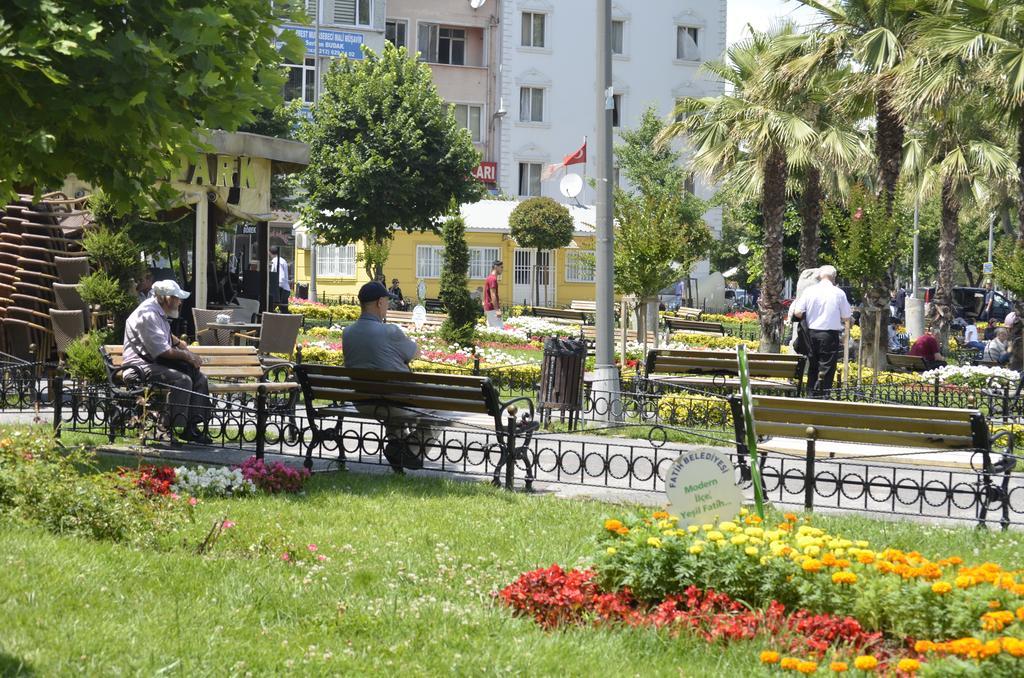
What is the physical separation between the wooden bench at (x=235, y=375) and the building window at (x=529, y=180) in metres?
41.8

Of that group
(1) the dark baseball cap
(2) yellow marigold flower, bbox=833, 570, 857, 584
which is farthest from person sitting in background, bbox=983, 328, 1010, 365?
(2) yellow marigold flower, bbox=833, 570, 857, 584

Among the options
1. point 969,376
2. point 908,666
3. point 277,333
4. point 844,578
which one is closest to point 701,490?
point 844,578

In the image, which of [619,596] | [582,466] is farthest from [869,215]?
[619,596]

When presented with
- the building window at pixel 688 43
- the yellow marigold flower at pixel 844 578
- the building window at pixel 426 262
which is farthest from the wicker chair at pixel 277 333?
the building window at pixel 688 43

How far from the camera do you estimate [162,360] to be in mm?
11336

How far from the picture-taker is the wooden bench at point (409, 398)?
31.6 ft

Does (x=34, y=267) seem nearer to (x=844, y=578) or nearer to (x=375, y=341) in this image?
(x=375, y=341)

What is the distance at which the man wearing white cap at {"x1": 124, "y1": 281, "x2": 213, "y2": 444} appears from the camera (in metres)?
11.1

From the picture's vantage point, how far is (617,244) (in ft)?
61.2

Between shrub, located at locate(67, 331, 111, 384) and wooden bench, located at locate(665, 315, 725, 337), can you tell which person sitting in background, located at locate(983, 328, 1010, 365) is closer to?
wooden bench, located at locate(665, 315, 725, 337)

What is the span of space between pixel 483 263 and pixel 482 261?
0.10 meters

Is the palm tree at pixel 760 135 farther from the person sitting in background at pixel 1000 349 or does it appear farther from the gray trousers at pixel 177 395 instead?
the gray trousers at pixel 177 395

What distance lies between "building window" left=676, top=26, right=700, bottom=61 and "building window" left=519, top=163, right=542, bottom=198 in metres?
8.21

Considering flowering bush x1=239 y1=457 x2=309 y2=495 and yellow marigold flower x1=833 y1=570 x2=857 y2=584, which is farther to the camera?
flowering bush x1=239 y1=457 x2=309 y2=495
